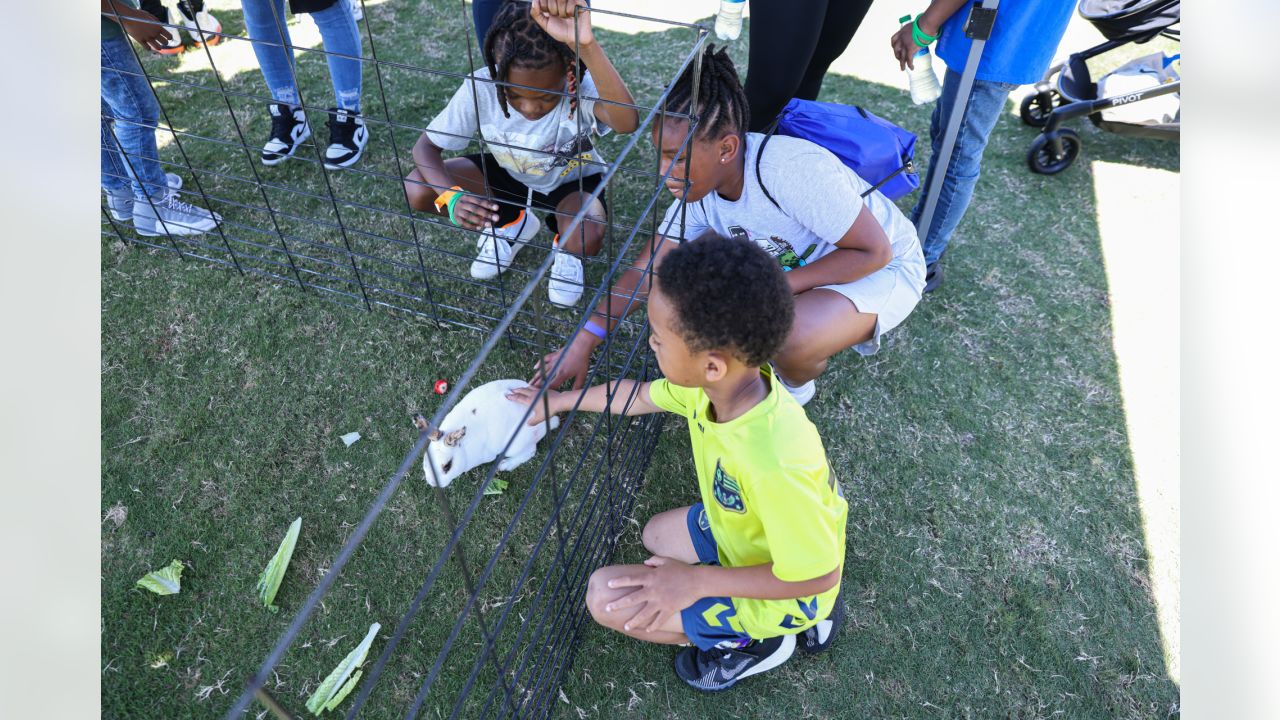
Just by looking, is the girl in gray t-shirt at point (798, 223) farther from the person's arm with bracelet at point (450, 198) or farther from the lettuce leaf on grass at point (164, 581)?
the lettuce leaf on grass at point (164, 581)

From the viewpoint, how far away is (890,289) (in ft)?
5.99

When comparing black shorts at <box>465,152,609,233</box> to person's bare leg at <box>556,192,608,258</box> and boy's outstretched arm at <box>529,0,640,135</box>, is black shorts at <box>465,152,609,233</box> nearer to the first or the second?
person's bare leg at <box>556,192,608,258</box>

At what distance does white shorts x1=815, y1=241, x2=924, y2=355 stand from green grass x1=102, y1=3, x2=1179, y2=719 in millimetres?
385

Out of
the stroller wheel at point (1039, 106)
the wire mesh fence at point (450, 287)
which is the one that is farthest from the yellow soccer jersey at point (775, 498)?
the stroller wheel at point (1039, 106)

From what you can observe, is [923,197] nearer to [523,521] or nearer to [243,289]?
[523,521]

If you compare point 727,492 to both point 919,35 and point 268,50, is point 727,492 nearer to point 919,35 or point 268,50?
point 919,35

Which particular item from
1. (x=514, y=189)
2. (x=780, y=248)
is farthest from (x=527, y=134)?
(x=780, y=248)

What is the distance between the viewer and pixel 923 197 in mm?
2328

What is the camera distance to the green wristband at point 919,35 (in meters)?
2.05

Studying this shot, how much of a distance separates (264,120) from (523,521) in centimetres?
220

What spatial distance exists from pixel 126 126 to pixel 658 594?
229 cm

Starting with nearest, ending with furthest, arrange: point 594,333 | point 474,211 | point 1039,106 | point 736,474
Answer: point 736,474 < point 594,333 < point 474,211 < point 1039,106

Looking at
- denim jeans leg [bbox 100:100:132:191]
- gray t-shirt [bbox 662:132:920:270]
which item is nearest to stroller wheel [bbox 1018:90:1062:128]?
gray t-shirt [bbox 662:132:920:270]

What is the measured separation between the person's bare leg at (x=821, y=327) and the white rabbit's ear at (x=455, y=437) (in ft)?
2.61
